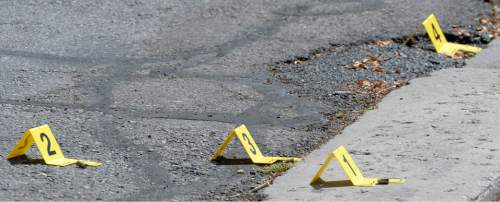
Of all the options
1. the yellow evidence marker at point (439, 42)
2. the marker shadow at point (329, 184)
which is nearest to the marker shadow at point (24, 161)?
the marker shadow at point (329, 184)

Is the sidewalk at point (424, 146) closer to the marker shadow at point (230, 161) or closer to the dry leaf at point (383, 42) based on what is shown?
the marker shadow at point (230, 161)

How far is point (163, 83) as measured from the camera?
20.6 ft

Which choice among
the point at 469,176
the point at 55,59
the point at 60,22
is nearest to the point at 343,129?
the point at 469,176

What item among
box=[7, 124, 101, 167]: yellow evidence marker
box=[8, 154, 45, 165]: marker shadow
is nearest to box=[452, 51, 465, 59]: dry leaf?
box=[7, 124, 101, 167]: yellow evidence marker

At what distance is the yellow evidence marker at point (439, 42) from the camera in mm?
7094

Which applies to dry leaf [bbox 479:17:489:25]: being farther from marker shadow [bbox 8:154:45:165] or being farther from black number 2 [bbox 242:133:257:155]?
marker shadow [bbox 8:154:45:165]

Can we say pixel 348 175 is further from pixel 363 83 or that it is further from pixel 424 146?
pixel 363 83

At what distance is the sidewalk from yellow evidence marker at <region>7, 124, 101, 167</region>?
3.55ft

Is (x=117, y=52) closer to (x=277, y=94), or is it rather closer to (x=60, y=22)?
(x=60, y=22)

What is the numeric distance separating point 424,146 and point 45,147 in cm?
194

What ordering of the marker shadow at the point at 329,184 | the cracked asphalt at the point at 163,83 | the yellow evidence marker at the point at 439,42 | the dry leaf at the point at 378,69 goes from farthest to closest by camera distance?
the yellow evidence marker at the point at 439,42 → the dry leaf at the point at 378,69 → the cracked asphalt at the point at 163,83 → the marker shadow at the point at 329,184

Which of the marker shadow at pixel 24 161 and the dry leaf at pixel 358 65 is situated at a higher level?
the dry leaf at pixel 358 65

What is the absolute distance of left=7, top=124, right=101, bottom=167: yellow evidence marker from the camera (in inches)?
186

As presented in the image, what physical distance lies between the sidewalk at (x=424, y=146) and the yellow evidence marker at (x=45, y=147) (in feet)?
3.55
